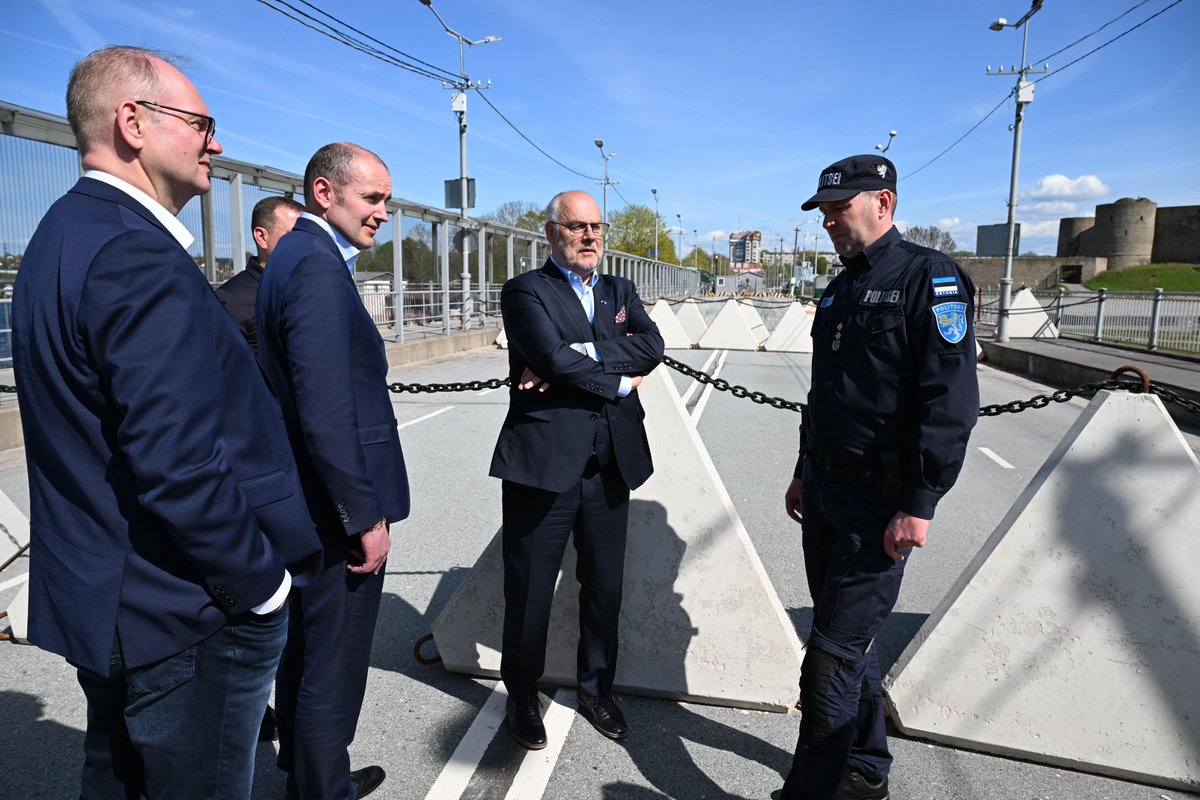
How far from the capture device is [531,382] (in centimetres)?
287

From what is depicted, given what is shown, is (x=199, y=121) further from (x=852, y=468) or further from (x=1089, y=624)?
(x=1089, y=624)

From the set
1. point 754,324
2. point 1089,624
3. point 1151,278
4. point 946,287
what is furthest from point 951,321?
point 1151,278

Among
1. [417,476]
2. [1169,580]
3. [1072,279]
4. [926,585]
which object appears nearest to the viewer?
[1169,580]

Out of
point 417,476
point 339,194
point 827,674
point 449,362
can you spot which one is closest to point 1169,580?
point 827,674

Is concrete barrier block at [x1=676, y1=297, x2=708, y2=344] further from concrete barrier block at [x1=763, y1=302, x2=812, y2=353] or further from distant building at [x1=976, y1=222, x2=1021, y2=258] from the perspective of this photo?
distant building at [x1=976, y1=222, x2=1021, y2=258]

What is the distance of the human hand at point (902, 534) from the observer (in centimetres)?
229

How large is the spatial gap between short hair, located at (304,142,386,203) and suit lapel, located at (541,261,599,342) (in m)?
0.87

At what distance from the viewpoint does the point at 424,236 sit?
67.7 feet

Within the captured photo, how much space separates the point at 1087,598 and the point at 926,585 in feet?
6.15

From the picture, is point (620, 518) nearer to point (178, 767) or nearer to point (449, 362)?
point (178, 767)

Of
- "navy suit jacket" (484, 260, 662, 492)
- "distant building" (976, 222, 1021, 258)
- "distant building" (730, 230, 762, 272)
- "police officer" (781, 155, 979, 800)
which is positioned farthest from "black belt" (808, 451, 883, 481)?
"distant building" (730, 230, 762, 272)

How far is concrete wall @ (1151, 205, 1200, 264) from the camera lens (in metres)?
68.6

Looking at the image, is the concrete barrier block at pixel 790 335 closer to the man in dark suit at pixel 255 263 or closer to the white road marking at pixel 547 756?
the man in dark suit at pixel 255 263

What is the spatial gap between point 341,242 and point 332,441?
697mm
